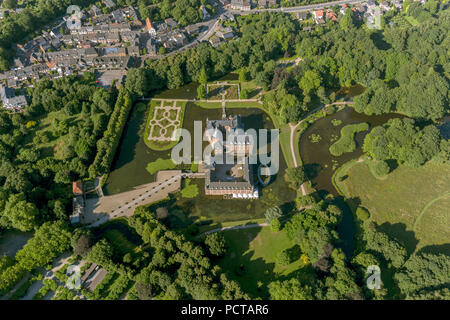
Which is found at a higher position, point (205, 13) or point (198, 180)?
point (205, 13)

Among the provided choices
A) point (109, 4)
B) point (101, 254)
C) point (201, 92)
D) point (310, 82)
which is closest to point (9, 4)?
point (109, 4)

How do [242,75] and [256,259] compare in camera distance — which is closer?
[256,259]

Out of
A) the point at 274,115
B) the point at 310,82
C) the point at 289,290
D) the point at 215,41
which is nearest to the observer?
the point at 289,290

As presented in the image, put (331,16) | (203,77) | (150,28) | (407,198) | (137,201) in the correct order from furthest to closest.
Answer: (331,16) < (150,28) < (203,77) < (137,201) < (407,198)

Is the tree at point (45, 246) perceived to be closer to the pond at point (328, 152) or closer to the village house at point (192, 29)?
the pond at point (328, 152)

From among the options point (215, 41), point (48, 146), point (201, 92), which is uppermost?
point (215, 41)

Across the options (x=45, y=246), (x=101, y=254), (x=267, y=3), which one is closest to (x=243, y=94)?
(x=101, y=254)

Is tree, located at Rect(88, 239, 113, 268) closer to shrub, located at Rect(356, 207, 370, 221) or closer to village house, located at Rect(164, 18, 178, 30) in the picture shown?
shrub, located at Rect(356, 207, 370, 221)

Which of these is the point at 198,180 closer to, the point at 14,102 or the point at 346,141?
the point at 346,141

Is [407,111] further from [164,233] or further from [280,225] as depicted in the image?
[164,233]
